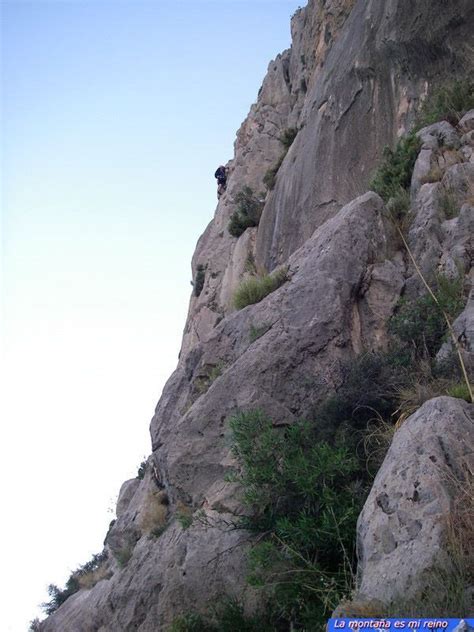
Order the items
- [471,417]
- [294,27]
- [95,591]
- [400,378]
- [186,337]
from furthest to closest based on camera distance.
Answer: [294,27] → [186,337] → [95,591] → [400,378] → [471,417]

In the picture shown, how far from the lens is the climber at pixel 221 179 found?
28.1 m

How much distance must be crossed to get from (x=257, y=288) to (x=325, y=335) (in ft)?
8.57

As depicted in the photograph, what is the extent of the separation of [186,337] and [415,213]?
451 inches

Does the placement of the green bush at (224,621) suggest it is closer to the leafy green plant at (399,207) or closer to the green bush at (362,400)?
the green bush at (362,400)

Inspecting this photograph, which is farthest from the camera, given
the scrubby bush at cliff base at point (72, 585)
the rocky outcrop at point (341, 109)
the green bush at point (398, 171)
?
the scrubby bush at cliff base at point (72, 585)

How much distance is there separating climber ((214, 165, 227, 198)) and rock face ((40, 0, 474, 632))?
32.8 ft

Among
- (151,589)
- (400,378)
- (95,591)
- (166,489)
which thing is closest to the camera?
(400,378)

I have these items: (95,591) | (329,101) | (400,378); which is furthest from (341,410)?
(329,101)

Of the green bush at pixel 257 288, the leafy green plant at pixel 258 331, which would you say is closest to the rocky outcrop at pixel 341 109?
the green bush at pixel 257 288

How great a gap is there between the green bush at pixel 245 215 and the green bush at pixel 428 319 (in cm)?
1205

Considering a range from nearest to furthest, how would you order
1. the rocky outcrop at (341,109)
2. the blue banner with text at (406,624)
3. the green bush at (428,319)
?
the blue banner with text at (406,624) < the green bush at (428,319) < the rocky outcrop at (341,109)

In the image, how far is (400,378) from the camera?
917 cm

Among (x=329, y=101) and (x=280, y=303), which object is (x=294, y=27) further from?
(x=280, y=303)

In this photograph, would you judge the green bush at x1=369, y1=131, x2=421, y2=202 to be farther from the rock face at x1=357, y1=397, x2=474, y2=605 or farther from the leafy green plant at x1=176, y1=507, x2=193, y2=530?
the leafy green plant at x1=176, y1=507, x2=193, y2=530
